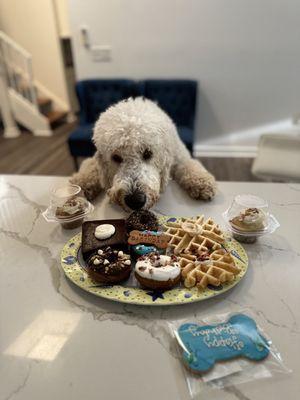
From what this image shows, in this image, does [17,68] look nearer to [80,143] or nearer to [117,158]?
[80,143]

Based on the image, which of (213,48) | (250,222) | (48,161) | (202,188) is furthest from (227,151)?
(250,222)

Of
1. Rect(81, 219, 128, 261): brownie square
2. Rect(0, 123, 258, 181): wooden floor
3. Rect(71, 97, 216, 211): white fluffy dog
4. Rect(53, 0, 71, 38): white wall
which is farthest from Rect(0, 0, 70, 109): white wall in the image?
Rect(81, 219, 128, 261): brownie square

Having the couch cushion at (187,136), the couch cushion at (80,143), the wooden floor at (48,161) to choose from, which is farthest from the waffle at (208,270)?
the wooden floor at (48,161)

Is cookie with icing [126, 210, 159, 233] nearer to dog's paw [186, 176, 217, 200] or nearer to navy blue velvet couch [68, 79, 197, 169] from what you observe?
dog's paw [186, 176, 217, 200]

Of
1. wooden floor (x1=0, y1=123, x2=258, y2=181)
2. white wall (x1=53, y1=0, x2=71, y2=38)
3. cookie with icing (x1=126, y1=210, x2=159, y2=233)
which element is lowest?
wooden floor (x1=0, y1=123, x2=258, y2=181)

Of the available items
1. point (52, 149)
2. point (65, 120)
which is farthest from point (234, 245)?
point (65, 120)

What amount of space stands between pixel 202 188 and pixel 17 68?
163 inches

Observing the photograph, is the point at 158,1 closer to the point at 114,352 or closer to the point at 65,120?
the point at 65,120

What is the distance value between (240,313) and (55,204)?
2.12ft

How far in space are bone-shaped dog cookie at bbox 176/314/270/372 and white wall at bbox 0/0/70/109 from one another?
15.4 feet

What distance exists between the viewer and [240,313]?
0.67 m

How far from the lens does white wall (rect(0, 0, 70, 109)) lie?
421 cm

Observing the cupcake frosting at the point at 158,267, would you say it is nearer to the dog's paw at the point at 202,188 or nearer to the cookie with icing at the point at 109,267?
the cookie with icing at the point at 109,267

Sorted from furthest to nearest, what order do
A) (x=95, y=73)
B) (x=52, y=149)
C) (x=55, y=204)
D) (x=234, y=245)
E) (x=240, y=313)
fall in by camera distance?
(x=52, y=149), (x=95, y=73), (x=55, y=204), (x=234, y=245), (x=240, y=313)
